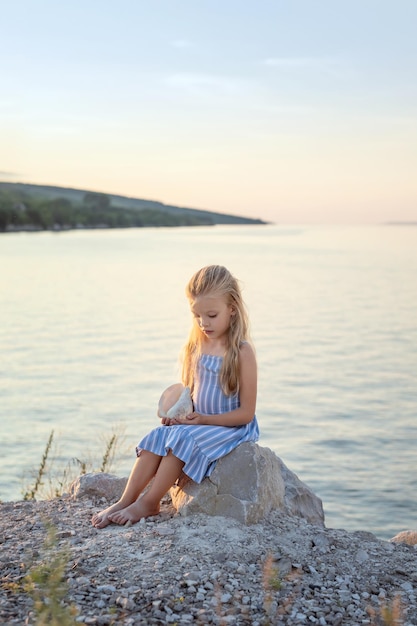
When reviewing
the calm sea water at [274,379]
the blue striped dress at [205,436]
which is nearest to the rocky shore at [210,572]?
the blue striped dress at [205,436]

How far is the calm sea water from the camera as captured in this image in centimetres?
1034

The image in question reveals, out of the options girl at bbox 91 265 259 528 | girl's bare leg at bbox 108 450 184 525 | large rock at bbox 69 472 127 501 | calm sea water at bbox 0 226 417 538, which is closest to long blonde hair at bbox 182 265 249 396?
girl at bbox 91 265 259 528

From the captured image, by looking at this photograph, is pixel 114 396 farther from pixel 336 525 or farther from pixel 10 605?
pixel 10 605

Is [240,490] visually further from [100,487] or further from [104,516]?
[100,487]

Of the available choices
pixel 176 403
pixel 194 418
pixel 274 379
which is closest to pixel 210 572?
pixel 194 418

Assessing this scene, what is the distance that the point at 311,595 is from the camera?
447 centimetres

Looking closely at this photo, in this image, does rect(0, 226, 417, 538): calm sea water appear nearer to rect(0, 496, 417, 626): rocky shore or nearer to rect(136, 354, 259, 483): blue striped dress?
rect(136, 354, 259, 483): blue striped dress

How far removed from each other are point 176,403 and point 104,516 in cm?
86

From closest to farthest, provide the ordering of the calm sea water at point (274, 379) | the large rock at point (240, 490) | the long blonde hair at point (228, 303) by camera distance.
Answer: the large rock at point (240, 490)
the long blonde hair at point (228, 303)
the calm sea water at point (274, 379)

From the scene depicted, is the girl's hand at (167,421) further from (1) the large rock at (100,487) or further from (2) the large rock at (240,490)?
(1) the large rock at (100,487)

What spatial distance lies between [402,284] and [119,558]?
99.2 ft

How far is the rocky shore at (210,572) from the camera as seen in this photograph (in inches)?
164

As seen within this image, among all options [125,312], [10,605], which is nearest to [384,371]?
[125,312]

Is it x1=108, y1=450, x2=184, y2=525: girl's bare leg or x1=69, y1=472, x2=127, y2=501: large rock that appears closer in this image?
x1=108, y1=450, x2=184, y2=525: girl's bare leg
